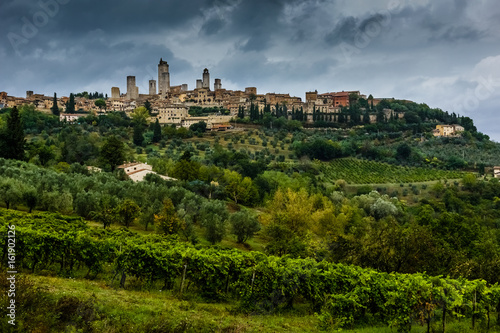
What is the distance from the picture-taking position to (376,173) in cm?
6338

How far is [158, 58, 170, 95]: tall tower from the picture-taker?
13000 cm

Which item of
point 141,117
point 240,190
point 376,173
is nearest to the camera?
point 240,190

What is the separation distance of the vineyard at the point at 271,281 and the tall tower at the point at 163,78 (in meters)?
120

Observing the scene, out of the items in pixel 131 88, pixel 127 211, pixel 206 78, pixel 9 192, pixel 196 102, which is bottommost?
pixel 127 211

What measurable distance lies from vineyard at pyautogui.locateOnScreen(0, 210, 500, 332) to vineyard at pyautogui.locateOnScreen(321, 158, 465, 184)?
46.4 metres

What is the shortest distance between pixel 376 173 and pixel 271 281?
5460 centimetres

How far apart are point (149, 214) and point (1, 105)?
96.1m

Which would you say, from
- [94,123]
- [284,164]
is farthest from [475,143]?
[94,123]

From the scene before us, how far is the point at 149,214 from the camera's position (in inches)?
1003

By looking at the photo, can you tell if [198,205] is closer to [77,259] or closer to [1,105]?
[77,259]

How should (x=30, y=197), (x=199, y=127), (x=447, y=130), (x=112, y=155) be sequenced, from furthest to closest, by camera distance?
(x=447, y=130) < (x=199, y=127) < (x=112, y=155) < (x=30, y=197)

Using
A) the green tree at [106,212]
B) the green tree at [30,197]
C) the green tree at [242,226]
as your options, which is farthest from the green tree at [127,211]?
the green tree at [242,226]

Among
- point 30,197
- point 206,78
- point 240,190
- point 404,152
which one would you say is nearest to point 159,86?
point 206,78

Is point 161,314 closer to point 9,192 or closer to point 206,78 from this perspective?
point 9,192
